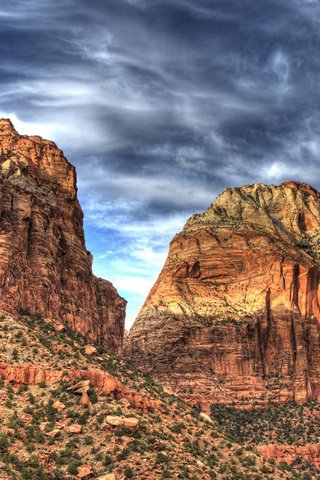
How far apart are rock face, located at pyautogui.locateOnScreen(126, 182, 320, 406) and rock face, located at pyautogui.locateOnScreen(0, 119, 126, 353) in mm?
21564

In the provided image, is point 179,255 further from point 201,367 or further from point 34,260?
point 34,260

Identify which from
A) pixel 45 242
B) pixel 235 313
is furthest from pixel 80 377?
pixel 235 313

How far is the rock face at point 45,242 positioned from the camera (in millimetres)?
77625

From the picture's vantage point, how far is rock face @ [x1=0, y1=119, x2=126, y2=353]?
7762cm

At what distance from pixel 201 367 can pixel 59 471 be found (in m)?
73.8

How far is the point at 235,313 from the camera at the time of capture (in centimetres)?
12888

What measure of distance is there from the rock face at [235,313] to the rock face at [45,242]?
2156cm

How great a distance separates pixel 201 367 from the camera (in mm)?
121875

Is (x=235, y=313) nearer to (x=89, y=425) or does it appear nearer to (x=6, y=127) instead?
(x=6, y=127)

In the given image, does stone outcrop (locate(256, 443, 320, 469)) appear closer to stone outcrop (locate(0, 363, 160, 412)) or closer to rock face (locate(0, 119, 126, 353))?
rock face (locate(0, 119, 126, 353))

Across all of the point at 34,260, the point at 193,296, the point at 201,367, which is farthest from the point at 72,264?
the point at 193,296

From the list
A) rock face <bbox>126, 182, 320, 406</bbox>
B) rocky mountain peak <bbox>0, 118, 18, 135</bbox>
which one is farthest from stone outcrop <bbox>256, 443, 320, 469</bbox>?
rocky mountain peak <bbox>0, 118, 18, 135</bbox>

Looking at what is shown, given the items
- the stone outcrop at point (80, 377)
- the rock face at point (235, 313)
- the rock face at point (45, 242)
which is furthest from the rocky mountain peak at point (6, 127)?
the rock face at point (235, 313)

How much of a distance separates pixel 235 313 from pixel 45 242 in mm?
55103
